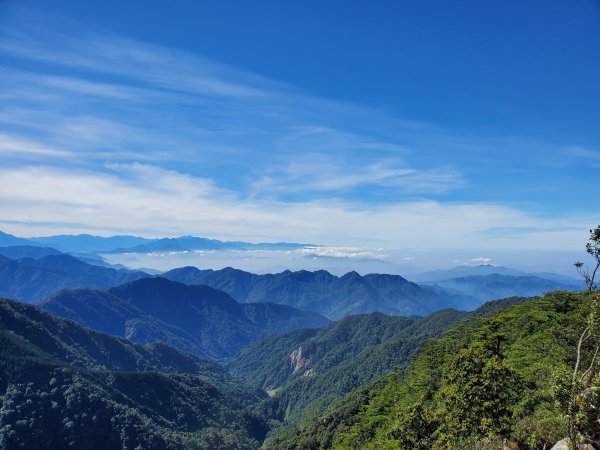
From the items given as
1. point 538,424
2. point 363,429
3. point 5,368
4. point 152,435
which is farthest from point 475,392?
point 5,368

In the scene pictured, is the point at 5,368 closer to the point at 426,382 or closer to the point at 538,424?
the point at 426,382

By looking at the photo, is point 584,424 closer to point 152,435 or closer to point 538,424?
point 538,424

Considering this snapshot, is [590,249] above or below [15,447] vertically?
above

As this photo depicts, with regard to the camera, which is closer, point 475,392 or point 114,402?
point 475,392

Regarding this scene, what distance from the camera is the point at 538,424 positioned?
34.4 metres

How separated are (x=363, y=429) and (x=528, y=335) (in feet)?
125

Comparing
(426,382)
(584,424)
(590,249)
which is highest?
(590,249)

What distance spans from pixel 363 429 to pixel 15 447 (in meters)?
141

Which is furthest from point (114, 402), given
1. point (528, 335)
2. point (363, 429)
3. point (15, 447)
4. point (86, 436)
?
point (528, 335)

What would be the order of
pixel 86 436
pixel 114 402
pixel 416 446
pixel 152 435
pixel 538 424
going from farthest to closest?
pixel 114 402
pixel 152 435
pixel 86 436
pixel 416 446
pixel 538 424

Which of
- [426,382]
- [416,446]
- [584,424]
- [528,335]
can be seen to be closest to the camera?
[584,424]

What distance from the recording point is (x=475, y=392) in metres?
34.6

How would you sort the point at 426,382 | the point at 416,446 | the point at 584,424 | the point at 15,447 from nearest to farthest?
1. the point at 584,424
2. the point at 416,446
3. the point at 426,382
4. the point at 15,447

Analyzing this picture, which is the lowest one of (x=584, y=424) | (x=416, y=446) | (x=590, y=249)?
(x=416, y=446)
